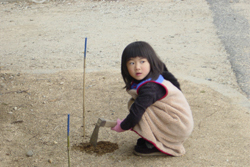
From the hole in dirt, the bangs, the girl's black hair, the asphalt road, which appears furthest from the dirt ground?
the bangs

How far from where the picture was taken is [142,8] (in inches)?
339

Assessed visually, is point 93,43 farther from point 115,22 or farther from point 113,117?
point 113,117

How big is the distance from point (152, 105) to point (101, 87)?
5.28 ft

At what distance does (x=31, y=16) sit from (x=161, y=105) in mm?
6890

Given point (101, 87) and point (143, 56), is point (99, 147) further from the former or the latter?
point (101, 87)

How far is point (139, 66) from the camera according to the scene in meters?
2.27

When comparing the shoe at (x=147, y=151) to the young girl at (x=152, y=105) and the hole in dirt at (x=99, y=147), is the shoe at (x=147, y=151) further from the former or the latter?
the hole in dirt at (x=99, y=147)

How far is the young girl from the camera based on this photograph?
2.27 metres

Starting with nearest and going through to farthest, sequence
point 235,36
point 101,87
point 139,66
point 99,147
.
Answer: point 139,66 → point 99,147 → point 101,87 → point 235,36

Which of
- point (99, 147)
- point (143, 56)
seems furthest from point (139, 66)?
point (99, 147)

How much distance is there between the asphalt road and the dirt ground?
0.13m

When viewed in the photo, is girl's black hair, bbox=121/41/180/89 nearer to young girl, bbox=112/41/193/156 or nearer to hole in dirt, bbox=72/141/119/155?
young girl, bbox=112/41/193/156

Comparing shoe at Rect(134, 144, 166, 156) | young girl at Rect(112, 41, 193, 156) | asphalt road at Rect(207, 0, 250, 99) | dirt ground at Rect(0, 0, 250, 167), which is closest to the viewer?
young girl at Rect(112, 41, 193, 156)

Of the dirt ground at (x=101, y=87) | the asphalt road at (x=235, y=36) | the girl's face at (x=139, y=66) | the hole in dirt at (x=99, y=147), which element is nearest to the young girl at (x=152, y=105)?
the girl's face at (x=139, y=66)
